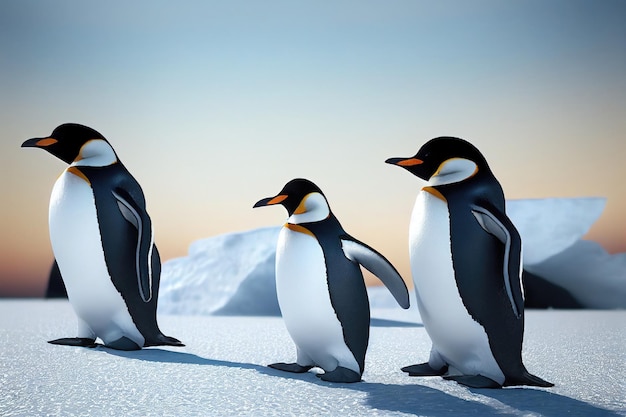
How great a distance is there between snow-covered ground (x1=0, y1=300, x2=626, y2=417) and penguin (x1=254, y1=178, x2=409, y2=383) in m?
0.08

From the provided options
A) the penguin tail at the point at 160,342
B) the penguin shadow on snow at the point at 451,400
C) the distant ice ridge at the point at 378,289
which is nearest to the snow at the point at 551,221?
the distant ice ridge at the point at 378,289

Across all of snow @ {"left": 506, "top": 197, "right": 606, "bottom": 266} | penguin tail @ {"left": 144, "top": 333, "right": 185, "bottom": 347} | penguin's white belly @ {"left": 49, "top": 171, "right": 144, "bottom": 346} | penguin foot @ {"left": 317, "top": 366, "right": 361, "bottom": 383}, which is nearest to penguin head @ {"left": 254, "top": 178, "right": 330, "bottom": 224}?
penguin foot @ {"left": 317, "top": 366, "right": 361, "bottom": 383}

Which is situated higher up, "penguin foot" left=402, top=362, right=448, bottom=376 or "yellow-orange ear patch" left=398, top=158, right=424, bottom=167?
"yellow-orange ear patch" left=398, top=158, right=424, bottom=167

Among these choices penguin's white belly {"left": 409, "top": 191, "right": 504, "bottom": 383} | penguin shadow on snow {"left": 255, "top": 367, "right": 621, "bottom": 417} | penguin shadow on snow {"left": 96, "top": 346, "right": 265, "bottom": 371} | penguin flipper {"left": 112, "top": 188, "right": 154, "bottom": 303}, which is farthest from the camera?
penguin flipper {"left": 112, "top": 188, "right": 154, "bottom": 303}

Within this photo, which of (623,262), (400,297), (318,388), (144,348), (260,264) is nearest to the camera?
(318,388)

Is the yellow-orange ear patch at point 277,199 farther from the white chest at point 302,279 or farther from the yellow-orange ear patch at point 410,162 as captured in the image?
the yellow-orange ear patch at point 410,162

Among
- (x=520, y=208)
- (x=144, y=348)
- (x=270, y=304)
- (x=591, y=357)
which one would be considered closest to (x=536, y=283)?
(x=520, y=208)

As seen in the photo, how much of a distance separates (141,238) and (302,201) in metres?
0.57

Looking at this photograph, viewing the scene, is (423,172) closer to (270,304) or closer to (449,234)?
(449,234)

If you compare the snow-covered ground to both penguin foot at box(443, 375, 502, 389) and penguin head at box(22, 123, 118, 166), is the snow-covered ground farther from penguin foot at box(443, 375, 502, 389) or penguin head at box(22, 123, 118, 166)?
penguin head at box(22, 123, 118, 166)

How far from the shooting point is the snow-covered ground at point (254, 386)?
4.28ft

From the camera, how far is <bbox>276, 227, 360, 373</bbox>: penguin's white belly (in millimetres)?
1639

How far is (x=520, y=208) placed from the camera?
6.62 metres

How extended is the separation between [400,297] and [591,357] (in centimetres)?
96
